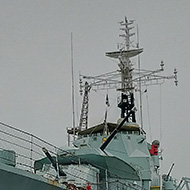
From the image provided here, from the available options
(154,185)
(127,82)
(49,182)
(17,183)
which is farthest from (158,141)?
(17,183)

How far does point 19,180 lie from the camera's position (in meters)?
6.91

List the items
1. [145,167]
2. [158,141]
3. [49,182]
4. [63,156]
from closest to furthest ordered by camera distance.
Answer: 1. [49,182]
2. [63,156]
3. [145,167]
4. [158,141]

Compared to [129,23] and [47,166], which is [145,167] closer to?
[47,166]

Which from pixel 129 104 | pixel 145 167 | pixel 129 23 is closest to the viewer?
pixel 145 167

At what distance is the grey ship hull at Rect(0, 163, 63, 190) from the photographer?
655 cm

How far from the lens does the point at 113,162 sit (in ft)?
36.8

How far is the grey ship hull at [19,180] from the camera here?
21.5 ft

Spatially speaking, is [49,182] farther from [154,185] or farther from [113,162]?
[154,185]

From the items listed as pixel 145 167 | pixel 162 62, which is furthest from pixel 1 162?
pixel 162 62

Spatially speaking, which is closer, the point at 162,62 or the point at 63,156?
the point at 63,156

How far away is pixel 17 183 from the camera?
6895 mm

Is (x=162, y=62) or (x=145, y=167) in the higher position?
(x=162, y=62)

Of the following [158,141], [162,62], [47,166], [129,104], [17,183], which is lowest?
[17,183]

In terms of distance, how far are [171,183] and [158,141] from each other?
1803mm
